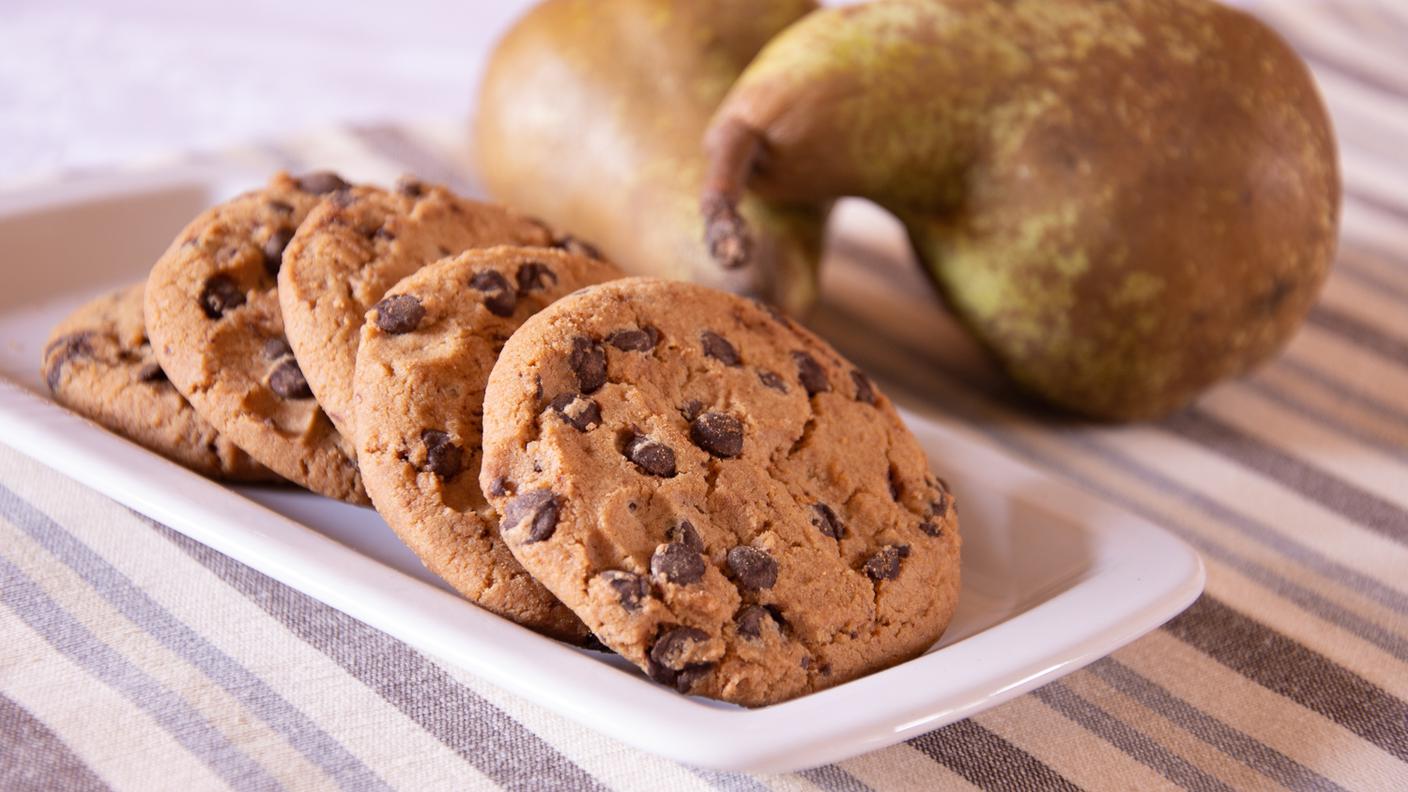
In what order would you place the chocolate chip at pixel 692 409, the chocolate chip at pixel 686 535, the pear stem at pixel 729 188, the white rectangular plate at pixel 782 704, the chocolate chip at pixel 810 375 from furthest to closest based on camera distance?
the pear stem at pixel 729 188 → the chocolate chip at pixel 810 375 → the chocolate chip at pixel 692 409 → the chocolate chip at pixel 686 535 → the white rectangular plate at pixel 782 704

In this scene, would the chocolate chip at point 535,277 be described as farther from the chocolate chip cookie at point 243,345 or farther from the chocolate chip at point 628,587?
the chocolate chip at point 628,587

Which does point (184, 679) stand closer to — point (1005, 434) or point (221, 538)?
point (221, 538)

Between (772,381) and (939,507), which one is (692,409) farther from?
(939,507)

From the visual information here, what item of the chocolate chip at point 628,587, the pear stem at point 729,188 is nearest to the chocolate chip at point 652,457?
the chocolate chip at point 628,587

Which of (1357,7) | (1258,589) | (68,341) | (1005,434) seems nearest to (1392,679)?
(1258,589)

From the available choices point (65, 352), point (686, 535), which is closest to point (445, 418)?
point (686, 535)

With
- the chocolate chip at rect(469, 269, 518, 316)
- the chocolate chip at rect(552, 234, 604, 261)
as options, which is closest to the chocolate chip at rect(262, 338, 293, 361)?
the chocolate chip at rect(469, 269, 518, 316)
